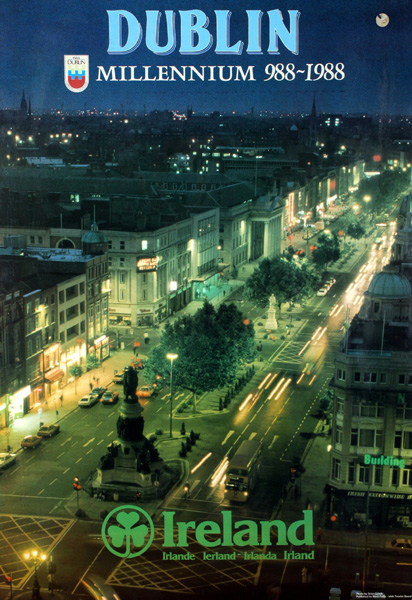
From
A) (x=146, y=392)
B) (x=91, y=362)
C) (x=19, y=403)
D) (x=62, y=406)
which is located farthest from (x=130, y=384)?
(x=91, y=362)

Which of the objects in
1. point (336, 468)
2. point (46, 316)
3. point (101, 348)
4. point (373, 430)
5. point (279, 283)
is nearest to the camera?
point (373, 430)

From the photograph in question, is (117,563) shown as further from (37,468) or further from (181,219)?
(181,219)

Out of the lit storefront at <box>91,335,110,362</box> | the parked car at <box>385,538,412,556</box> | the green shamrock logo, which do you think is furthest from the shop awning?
the parked car at <box>385,538,412,556</box>

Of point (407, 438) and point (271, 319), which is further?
point (271, 319)

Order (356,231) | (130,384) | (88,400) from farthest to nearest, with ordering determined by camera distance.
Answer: (356,231) → (88,400) → (130,384)

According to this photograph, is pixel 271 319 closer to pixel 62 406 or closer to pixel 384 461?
pixel 62 406

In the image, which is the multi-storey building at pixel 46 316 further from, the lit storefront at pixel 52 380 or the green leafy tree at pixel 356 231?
the green leafy tree at pixel 356 231

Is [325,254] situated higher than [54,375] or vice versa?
[325,254]
